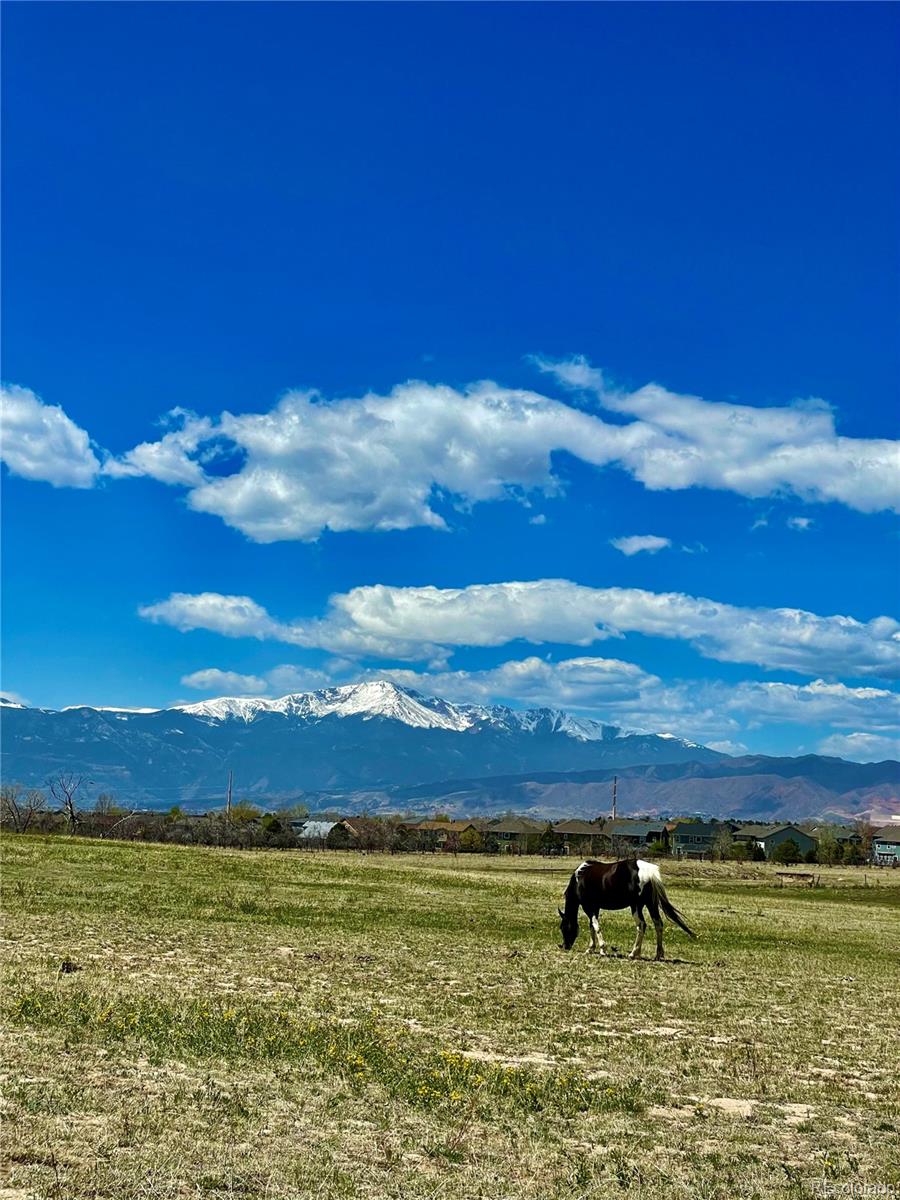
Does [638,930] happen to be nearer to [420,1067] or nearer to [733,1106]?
[733,1106]

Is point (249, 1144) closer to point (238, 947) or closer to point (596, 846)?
point (238, 947)

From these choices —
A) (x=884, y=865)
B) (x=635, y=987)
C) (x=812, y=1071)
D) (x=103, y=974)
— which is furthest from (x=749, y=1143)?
(x=884, y=865)

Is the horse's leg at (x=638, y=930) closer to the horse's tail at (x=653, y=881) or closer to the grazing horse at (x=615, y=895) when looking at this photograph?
the grazing horse at (x=615, y=895)

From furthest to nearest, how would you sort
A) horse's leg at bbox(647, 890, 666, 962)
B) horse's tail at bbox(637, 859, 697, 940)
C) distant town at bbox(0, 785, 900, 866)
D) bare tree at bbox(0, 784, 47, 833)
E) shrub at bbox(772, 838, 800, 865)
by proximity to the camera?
1. shrub at bbox(772, 838, 800, 865)
2. distant town at bbox(0, 785, 900, 866)
3. bare tree at bbox(0, 784, 47, 833)
4. horse's tail at bbox(637, 859, 697, 940)
5. horse's leg at bbox(647, 890, 666, 962)

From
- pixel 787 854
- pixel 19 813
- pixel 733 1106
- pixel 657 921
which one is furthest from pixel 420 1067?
pixel 787 854

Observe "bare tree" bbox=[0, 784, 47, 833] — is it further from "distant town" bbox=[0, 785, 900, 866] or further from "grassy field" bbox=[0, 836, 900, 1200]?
"grassy field" bbox=[0, 836, 900, 1200]

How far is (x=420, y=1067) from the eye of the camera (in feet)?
41.4

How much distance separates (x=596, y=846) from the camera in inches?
7402

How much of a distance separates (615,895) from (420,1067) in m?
15.9

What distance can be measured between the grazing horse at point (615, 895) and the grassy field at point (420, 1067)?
121 cm

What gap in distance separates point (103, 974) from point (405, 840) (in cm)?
14888

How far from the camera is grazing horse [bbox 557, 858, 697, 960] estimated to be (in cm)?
2666

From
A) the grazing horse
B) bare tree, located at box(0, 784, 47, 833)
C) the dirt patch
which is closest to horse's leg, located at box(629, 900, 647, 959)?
the grazing horse

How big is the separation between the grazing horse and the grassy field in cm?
121
